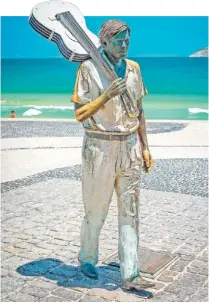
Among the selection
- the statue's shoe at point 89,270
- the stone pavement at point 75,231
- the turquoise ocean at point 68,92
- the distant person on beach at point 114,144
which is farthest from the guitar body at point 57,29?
the turquoise ocean at point 68,92

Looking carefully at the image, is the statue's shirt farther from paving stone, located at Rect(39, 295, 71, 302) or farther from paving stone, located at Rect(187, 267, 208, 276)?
paving stone, located at Rect(187, 267, 208, 276)

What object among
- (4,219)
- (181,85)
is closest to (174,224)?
(4,219)

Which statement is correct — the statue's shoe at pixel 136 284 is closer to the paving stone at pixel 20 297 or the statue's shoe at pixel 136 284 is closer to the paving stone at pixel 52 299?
the paving stone at pixel 52 299

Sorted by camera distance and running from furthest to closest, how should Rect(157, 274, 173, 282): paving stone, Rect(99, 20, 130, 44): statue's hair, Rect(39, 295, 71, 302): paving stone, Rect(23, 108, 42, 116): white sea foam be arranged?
Rect(23, 108, 42, 116): white sea foam → Rect(157, 274, 173, 282): paving stone → Rect(39, 295, 71, 302): paving stone → Rect(99, 20, 130, 44): statue's hair

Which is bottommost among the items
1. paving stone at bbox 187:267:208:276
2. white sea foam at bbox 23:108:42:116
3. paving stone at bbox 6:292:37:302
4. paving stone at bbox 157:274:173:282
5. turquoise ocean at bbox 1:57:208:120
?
paving stone at bbox 6:292:37:302

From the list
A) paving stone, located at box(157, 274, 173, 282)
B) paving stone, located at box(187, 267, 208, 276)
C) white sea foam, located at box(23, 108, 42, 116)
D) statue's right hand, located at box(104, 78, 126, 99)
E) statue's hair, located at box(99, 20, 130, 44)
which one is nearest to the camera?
statue's right hand, located at box(104, 78, 126, 99)

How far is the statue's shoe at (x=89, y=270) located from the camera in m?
5.27

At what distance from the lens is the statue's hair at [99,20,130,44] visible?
4.57m

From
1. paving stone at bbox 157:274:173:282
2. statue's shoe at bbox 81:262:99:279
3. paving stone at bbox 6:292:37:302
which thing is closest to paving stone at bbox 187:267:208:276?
paving stone at bbox 157:274:173:282

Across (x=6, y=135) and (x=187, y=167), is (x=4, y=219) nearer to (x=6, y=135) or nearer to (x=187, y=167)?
(x=187, y=167)

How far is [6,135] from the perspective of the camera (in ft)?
53.3

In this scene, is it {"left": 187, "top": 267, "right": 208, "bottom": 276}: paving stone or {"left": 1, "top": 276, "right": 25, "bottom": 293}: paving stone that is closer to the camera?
{"left": 1, "top": 276, "right": 25, "bottom": 293}: paving stone

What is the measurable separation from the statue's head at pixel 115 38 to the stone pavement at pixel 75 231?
7.55 ft

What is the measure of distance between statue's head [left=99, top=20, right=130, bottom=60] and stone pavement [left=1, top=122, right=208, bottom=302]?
2.30 metres
